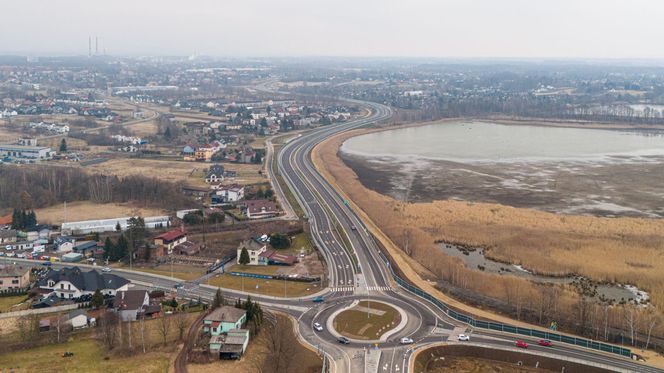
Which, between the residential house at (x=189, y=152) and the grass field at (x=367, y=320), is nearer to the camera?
the grass field at (x=367, y=320)

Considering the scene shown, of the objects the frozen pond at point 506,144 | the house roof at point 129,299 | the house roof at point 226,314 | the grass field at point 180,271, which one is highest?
the frozen pond at point 506,144

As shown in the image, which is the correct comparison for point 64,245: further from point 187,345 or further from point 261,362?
point 261,362

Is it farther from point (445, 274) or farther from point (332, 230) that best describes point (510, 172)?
point (445, 274)

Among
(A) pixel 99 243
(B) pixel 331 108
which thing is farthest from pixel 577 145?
(A) pixel 99 243

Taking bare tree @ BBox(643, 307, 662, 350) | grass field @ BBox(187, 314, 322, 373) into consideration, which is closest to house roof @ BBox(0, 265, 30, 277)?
grass field @ BBox(187, 314, 322, 373)

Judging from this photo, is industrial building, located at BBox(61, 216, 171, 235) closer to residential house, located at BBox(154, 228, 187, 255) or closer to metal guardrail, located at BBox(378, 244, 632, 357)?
residential house, located at BBox(154, 228, 187, 255)

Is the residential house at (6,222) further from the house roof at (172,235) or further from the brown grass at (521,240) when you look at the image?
the brown grass at (521,240)

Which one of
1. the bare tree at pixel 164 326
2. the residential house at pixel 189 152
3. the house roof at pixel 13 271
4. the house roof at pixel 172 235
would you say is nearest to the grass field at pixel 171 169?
the residential house at pixel 189 152
